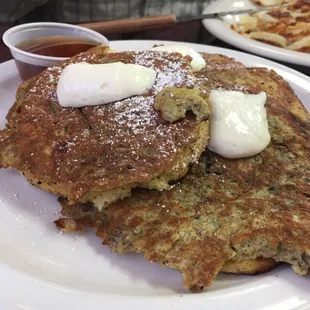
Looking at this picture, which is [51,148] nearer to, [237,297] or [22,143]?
[22,143]

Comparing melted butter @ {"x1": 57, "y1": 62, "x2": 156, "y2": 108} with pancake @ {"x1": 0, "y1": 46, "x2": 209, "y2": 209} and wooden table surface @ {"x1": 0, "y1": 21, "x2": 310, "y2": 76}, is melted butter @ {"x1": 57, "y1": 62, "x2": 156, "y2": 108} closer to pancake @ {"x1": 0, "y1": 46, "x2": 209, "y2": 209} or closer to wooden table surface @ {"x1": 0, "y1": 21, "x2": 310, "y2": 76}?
pancake @ {"x1": 0, "y1": 46, "x2": 209, "y2": 209}

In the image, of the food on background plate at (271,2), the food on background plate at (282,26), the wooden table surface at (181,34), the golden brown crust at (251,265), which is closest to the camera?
the golden brown crust at (251,265)

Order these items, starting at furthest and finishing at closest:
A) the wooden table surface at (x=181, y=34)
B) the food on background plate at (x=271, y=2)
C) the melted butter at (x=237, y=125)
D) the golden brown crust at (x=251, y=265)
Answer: the food on background plate at (x=271, y=2), the wooden table surface at (x=181, y=34), the melted butter at (x=237, y=125), the golden brown crust at (x=251, y=265)

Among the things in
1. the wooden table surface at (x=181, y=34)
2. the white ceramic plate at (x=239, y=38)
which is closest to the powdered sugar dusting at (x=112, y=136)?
the white ceramic plate at (x=239, y=38)

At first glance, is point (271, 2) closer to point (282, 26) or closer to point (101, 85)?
point (282, 26)

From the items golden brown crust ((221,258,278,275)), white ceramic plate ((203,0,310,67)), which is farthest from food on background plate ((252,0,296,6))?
golden brown crust ((221,258,278,275))

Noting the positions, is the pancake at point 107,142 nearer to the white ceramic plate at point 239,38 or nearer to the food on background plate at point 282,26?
the white ceramic plate at point 239,38

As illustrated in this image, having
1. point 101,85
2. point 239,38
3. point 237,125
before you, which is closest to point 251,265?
point 237,125
